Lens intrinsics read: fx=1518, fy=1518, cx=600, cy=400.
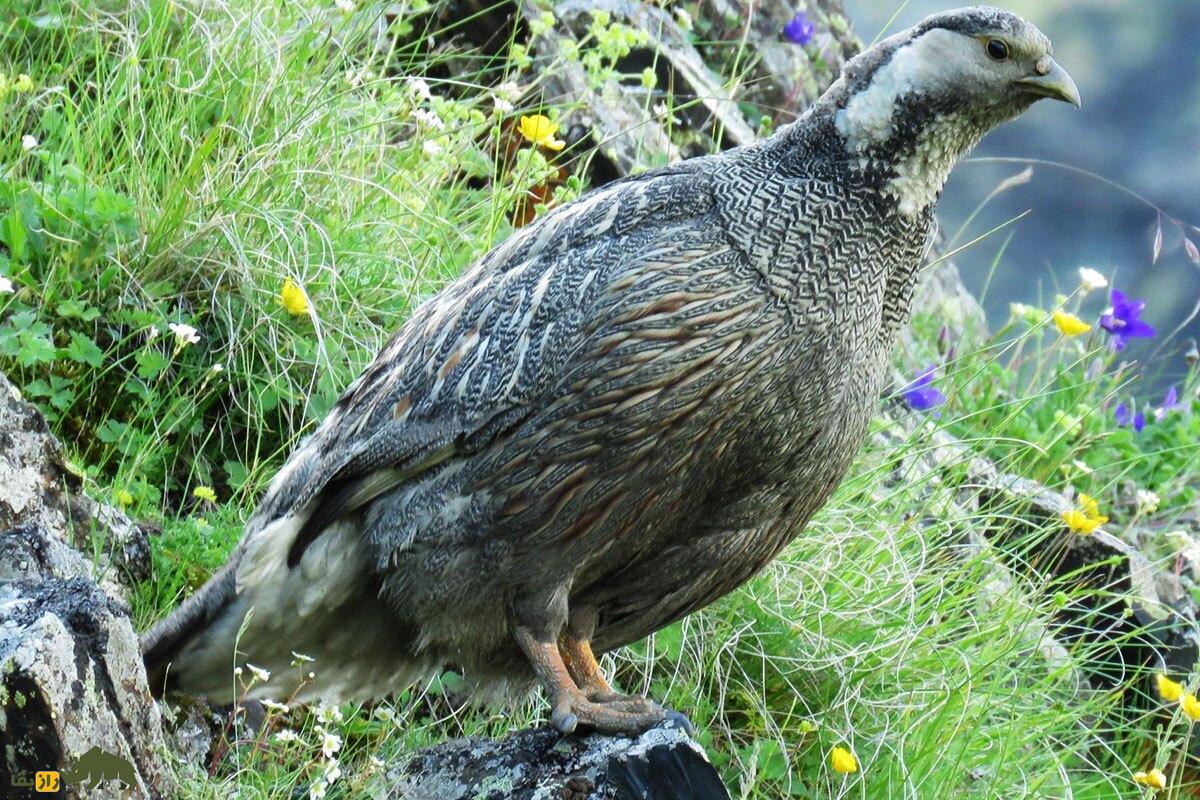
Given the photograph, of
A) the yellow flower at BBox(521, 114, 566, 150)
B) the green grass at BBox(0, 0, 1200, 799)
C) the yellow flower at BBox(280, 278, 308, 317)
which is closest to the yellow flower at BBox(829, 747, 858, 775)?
the green grass at BBox(0, 0, 1200, 799)

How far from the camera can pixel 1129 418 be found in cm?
626

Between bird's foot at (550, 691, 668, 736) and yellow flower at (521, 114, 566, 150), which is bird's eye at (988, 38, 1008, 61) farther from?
yellow flower at (521, 114, 566, 150)

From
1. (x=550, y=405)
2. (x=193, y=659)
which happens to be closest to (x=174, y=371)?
(x=193, y=659)

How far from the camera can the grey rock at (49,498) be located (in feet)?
10.5

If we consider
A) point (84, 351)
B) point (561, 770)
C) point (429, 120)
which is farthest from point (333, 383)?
point (561, 770)

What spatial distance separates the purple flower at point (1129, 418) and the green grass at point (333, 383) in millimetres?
1109

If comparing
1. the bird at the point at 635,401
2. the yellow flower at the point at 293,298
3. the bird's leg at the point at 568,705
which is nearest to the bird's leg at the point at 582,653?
the bird at the point at 635,401

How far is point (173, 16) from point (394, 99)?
75 centimetres

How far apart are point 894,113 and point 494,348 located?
0.91 m

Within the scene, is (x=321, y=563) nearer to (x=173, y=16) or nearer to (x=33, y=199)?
(x=33, y=199)

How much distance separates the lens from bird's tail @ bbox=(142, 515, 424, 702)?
3.21 m
